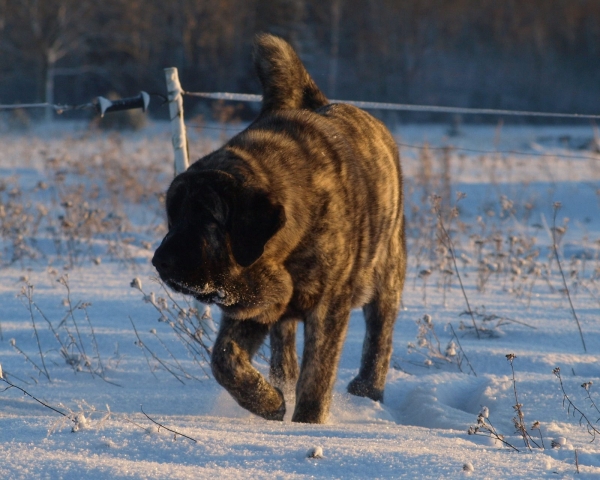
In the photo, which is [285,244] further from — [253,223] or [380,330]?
[380,330]

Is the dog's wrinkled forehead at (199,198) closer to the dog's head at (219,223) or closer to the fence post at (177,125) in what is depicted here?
the dog's head at (219,223)

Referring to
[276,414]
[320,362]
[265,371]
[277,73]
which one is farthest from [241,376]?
[277,73]

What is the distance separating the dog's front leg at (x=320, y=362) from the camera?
10.5ft

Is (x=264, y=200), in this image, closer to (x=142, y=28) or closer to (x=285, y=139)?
(x=285, y=139)

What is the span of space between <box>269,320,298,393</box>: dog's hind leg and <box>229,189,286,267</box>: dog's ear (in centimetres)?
90

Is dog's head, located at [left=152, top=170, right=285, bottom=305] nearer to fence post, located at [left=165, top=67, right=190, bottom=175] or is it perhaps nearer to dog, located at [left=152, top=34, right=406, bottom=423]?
dog, located at [left=152, top=34, right=406, bottom=423]

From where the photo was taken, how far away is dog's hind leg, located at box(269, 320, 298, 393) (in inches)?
143

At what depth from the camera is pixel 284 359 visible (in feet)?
12.0

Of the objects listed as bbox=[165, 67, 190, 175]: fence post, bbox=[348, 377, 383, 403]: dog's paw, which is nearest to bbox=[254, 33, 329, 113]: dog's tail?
bbox=[165, 67, 190, 175]: fence post

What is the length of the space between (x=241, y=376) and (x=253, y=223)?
2.26 ft

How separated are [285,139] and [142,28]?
26894 millimetres

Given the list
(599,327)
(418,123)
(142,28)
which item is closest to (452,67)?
(418,123)

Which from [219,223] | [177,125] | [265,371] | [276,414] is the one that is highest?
[177,125]

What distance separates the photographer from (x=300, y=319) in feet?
10.6
